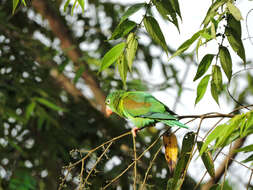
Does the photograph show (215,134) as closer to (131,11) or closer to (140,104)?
(131,11)

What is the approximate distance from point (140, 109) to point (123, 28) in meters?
0.52

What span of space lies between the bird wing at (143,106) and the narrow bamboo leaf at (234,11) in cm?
50

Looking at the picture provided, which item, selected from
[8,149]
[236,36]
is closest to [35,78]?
[8,149]

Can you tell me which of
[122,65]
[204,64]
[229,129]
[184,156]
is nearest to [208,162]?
[184,156]

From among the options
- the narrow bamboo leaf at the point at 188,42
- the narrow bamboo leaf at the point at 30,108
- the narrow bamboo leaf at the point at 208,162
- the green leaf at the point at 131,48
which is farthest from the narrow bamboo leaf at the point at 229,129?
the narrow bamboo leaf at the point at 30,108

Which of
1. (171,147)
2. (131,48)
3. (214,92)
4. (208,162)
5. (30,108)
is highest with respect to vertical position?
(30,108)

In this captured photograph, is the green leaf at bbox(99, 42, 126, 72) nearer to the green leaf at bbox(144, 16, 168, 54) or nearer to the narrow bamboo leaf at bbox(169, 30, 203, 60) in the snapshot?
the green leaf at bbox(144, 16, 168, 54)

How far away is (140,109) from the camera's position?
178cm

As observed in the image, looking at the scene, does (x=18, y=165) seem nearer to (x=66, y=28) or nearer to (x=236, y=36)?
(x=66, y=28)

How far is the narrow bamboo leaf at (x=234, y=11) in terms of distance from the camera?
112 cm

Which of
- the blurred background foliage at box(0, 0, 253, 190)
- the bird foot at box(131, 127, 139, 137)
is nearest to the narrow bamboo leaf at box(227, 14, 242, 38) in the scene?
the bird foot at box(131, 127, 139, 137)

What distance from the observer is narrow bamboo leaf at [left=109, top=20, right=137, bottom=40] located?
1353mm

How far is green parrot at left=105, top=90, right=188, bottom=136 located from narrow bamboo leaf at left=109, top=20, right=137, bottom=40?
363mm

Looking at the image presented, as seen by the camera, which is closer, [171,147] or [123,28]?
[123,28]
